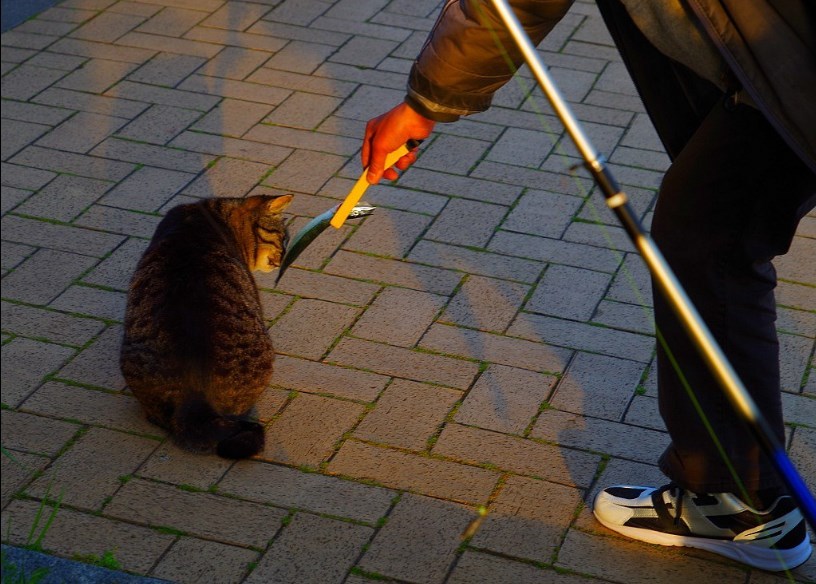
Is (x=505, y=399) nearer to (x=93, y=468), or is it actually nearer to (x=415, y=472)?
(x=415, y=472)

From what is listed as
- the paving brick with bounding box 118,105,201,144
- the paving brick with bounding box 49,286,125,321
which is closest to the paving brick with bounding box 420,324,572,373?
the paving brick with bounding box 49,286,125,321

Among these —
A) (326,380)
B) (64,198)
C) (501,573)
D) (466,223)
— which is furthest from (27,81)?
(501,573)

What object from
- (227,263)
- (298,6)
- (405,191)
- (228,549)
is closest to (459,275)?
(405,191)

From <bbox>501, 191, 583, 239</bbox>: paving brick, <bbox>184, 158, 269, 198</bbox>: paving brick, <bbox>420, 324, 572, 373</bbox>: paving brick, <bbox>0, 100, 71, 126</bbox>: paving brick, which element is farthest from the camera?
<bbox>0, 100, 71, 126</bbox>: paving brick

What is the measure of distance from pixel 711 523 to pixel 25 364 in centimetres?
228

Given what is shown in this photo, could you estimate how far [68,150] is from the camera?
5.16m

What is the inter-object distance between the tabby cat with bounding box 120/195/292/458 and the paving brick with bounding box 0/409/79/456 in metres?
0.26

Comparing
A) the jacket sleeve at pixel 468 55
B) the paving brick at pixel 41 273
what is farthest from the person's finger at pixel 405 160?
the paving brick at pixel 41 273

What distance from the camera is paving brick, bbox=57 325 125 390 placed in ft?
12.3

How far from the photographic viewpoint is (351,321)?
159 inches

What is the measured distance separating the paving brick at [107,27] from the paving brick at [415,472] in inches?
146

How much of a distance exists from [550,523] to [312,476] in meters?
0.71

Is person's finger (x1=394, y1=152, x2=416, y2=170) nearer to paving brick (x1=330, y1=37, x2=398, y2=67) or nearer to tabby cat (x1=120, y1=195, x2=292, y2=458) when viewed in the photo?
tabby cat (x1=120, y1=195, x2=292, y2=458)

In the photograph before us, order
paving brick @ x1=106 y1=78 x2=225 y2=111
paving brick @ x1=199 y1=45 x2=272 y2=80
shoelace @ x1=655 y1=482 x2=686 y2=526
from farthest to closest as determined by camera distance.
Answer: paving brick @ x1=199 y1=45 x2=272 y2=80 < paving brick @ x1=106 y1=78 x2=225 y2=111 < shoelace @ x1=655 y1=482 x2=686 y2=526
